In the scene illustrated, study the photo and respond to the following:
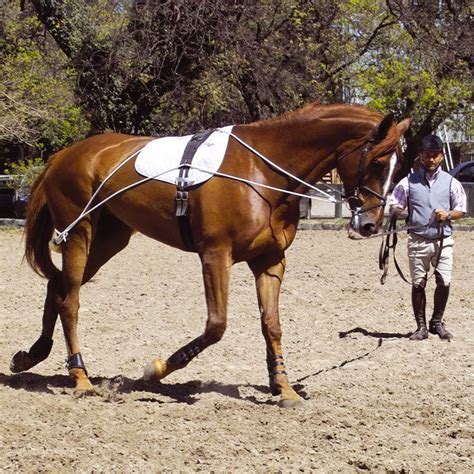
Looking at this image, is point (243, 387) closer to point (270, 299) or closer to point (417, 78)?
point (270, 299)

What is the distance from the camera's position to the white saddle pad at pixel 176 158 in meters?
5.91

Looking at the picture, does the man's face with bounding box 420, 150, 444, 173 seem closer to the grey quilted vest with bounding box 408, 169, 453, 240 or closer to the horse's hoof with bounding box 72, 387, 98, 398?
the grey quilted vest with bounding box 408, 169, 453, 240

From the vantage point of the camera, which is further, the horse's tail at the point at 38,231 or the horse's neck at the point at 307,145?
the horse's tail at the point at 38,231

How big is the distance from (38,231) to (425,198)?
3.43 meters

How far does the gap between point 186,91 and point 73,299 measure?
49.0ft

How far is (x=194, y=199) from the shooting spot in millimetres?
5887

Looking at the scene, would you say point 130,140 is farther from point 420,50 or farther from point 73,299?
point 420,50

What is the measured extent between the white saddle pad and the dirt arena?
1534 mm

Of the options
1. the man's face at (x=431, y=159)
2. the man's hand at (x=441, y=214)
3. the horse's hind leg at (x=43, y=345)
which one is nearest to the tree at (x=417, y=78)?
the man's face at (x=431, y=159)

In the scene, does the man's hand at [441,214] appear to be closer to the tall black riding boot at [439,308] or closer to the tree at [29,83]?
the tall black riding boot at [439,308]

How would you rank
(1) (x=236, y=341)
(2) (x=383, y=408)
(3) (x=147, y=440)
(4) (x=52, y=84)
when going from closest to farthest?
(3) (x=147, y=440) < (2) (x=383, y=408) < (1) (x=236, y=341) < (4) (x=52, y=84)

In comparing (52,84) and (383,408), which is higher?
(52,84)

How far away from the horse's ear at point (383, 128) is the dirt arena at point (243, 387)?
5.76 ft

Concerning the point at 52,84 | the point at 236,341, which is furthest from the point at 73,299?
the point at 52,84
